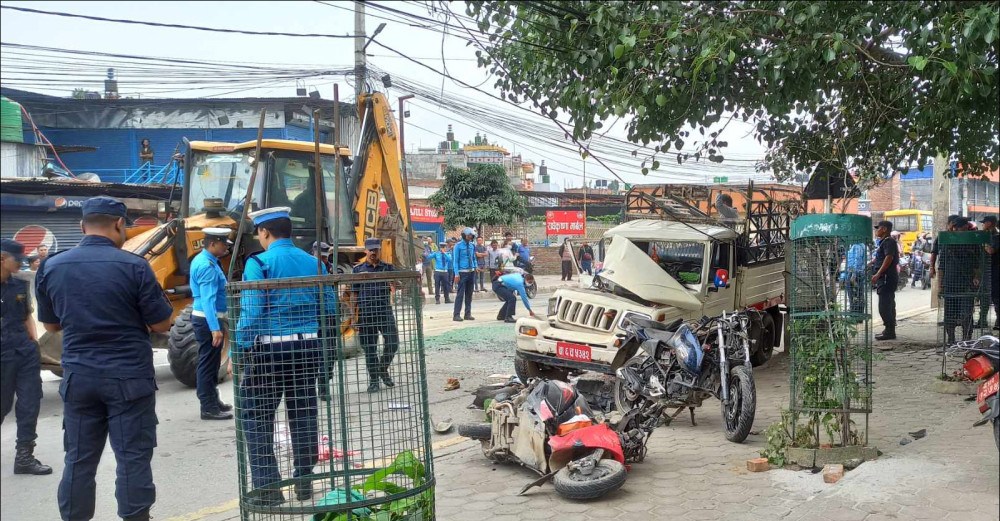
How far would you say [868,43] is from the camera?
10.2 meters

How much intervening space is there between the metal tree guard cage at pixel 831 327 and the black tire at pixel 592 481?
162 cm

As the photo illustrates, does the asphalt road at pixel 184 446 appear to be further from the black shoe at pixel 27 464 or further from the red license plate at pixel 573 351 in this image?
the red license plate at pixel 573 351

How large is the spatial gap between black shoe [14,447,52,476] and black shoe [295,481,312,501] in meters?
3.11

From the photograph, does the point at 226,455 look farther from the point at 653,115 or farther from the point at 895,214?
the point at 895,214

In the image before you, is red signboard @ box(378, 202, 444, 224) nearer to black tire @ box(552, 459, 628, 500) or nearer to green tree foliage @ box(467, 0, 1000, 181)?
green tree foliage @ box(467, 0, 1000, 181)

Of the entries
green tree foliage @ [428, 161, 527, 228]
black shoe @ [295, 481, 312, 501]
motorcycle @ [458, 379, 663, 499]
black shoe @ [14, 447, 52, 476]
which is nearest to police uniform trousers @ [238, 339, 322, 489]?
black shoe @ [295, 481, 312, 501]

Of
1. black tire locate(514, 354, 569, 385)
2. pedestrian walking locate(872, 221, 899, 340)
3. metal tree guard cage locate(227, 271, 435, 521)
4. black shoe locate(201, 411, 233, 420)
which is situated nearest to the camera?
metal tree guard cage locate(227, 271, 435, 521)

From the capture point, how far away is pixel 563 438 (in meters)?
5.90

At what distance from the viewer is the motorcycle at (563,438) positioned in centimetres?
562

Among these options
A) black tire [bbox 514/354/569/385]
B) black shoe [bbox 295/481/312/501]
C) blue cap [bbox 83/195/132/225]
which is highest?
blue cap [bbox 83/195/132/225]

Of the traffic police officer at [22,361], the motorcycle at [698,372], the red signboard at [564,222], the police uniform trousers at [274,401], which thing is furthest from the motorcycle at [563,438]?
the red signboard at [564,222]

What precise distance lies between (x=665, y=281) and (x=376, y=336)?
5.71m

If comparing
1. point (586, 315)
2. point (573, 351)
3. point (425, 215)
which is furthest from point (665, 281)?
point (425, 215)

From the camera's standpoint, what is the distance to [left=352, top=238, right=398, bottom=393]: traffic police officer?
4.33 metres
